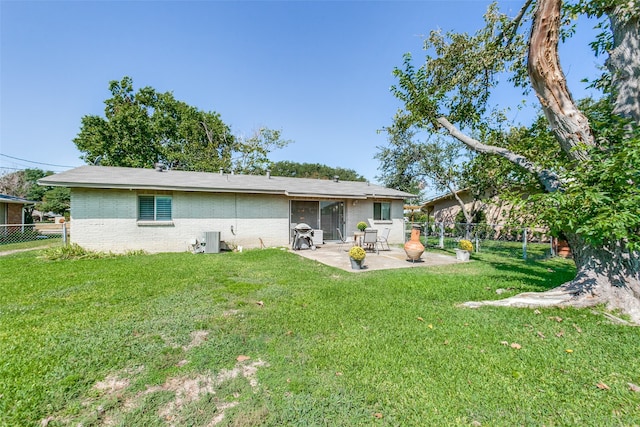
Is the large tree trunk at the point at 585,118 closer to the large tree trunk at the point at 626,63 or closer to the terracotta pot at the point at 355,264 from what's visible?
the large tree trunk at the point at 626,63

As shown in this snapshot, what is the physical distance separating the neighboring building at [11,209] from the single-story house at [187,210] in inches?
364

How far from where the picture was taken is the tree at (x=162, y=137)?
2498cm

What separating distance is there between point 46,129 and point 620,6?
2781cm

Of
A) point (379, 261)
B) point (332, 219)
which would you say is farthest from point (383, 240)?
point (379, 261)

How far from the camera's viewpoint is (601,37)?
206 inches

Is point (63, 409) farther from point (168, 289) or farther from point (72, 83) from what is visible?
point (72, 83)

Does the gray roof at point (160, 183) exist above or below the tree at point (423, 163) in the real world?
below

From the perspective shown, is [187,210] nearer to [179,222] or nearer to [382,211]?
[179,222]

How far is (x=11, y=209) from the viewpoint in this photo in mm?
16766

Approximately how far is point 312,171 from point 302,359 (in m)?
53.4

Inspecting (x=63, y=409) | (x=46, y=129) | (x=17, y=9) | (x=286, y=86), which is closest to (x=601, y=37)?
(x=63, y=409)

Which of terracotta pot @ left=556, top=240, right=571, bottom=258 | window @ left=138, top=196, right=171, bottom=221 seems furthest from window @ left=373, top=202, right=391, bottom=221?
window @ left=138, top=196, right=171, bottom=221

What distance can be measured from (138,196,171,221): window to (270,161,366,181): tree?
42129 mm

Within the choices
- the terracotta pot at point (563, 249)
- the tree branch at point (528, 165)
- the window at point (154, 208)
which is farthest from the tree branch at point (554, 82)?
the window at point (154, 208)
